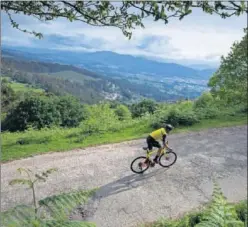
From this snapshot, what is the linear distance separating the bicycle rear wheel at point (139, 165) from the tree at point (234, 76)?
8.46 metres

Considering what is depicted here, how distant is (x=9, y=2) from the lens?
3.13m

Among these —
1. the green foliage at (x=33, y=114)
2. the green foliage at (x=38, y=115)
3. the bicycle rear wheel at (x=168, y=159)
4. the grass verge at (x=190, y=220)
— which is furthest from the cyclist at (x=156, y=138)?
the green foliage at (x=33, y=114)

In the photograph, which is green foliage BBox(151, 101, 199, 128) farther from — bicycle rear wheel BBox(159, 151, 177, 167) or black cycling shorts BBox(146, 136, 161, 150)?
black cycling shorts BBox(146, 136, 161, 150)

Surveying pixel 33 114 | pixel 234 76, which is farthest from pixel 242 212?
pixel 33 114

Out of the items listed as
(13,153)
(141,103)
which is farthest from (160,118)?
(141,103)

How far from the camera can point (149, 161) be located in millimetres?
10562

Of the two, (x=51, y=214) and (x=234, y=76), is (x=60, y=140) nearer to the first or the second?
(x=234, y=76)

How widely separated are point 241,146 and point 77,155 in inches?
245

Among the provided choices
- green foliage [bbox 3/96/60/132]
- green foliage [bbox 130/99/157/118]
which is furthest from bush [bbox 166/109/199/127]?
green foliage [bbox 130/99/157/118]

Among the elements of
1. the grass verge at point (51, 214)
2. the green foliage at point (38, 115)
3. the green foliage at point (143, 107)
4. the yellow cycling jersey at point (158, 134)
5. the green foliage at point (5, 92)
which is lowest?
the green foliage at point (38, 115)

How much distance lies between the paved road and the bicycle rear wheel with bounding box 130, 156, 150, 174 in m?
0.16

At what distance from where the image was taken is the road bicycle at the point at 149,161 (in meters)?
10.4

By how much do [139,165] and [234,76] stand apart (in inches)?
393

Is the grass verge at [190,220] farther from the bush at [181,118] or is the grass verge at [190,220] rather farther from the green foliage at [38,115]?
the green foliage at [38,115]
